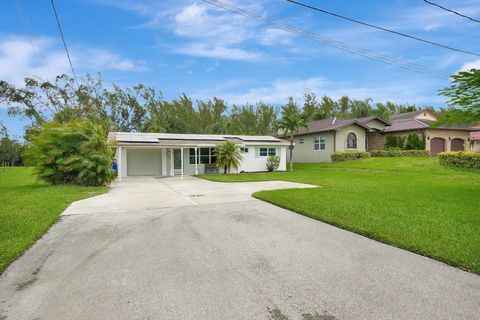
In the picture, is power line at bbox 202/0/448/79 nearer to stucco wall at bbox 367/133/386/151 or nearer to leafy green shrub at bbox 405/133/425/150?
leafy green shrub at bbox 405/133/425/150

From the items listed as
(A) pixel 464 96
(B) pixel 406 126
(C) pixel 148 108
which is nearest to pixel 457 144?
(B) pixel 406 126

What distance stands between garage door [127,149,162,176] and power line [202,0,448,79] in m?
13.1

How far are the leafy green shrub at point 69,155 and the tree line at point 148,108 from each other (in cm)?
2098

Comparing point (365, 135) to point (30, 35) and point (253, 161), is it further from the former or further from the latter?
point (30, 35)

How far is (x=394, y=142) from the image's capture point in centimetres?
2614

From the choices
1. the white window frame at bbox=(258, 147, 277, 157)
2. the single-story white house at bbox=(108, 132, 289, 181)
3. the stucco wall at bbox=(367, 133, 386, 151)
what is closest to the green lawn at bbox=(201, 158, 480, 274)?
the single-story white house at bbox=(108, 132, 289, 181)

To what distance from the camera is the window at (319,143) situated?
26.6m

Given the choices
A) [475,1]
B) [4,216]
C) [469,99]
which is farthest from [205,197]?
[475,1]

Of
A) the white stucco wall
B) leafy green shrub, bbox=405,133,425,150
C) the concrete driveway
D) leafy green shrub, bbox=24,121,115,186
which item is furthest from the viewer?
leafy green shrub, bbox=405,133,425,150

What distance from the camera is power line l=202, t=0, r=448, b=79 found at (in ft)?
30.9

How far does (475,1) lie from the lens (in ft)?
30.4

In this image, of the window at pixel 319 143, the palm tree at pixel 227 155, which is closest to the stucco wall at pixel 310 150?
the window at pixel 319 143

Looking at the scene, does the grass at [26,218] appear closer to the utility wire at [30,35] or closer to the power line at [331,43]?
the utility wire at [30,35]

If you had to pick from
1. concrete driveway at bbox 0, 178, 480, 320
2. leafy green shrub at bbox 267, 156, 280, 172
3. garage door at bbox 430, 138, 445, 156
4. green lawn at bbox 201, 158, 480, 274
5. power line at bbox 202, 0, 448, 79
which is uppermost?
power line at bbox 202, 0, 448, 79
